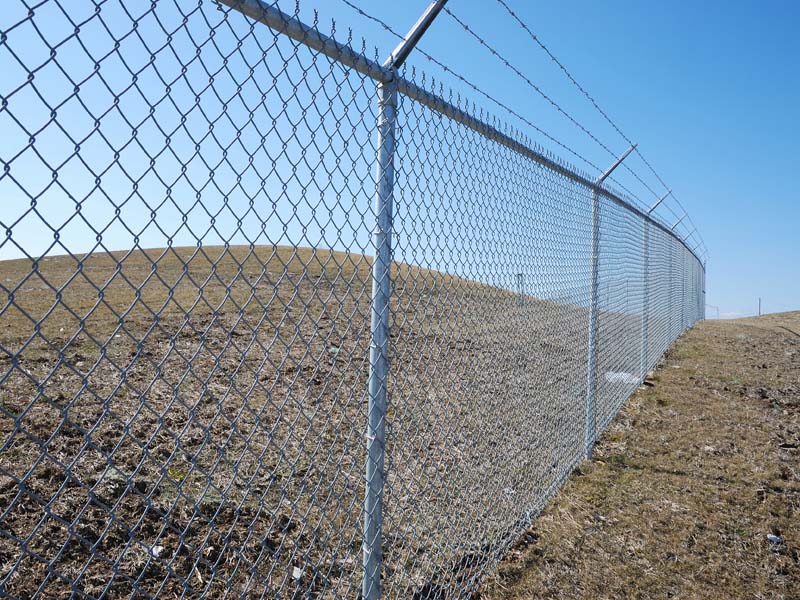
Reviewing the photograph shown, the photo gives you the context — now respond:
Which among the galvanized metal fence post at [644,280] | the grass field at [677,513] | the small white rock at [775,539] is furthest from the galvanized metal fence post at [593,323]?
the galvanized metal fence post at [644,280]

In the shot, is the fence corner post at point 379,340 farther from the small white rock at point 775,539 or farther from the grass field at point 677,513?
the small white rock at point 775,539

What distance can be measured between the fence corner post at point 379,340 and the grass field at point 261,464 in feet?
0.40

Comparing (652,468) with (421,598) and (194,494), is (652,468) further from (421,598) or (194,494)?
(194,494)

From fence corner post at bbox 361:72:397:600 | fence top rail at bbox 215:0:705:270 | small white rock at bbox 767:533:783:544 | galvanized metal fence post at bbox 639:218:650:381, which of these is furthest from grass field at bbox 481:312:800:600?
fence top rail at bbox 215:0:705:270

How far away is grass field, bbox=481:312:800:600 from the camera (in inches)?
120

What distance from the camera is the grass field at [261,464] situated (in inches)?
75.1

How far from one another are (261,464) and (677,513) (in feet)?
10.1

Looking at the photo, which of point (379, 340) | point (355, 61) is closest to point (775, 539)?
point (379, 340)

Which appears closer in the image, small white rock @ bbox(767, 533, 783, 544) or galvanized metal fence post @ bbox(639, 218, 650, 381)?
small white rock @ bbox(767, 533, 783, 544)

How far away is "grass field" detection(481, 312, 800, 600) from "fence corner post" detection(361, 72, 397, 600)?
1.07 m

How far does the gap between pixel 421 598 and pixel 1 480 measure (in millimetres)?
2608

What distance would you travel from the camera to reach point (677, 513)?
384cm

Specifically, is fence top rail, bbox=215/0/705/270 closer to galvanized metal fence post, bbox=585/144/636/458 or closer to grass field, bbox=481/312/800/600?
galvanized metal fence post, bbox=585/144/636/458

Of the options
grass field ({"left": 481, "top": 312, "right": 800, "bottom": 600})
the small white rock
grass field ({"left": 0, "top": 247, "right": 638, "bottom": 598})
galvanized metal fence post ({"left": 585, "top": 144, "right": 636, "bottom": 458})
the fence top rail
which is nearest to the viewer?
the fence top rail
